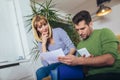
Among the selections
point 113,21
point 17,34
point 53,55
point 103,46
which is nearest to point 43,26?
point 53,55

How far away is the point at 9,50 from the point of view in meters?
2.54

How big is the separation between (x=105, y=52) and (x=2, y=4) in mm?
1947

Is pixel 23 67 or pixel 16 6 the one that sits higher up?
pixel 16 6

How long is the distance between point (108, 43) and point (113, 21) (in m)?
3.83

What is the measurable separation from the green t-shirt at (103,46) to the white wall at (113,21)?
3650 mm

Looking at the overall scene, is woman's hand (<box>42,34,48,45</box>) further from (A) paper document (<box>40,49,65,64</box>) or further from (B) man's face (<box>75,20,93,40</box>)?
(B) man's face (<box>75,20,93,40</box>)

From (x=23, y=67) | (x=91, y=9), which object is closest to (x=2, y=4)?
(x=23, y=67)

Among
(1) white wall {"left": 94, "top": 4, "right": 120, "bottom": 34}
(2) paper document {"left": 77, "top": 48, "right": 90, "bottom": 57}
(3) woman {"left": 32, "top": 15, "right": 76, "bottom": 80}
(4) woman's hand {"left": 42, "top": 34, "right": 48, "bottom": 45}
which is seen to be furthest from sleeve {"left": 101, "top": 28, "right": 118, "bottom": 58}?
(1) white wall {"left": 94, "top": 4, "right": 120, "bottom": 34}

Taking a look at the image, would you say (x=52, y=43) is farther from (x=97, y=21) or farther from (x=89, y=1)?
(x=97, y=21)

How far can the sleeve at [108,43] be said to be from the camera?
3.63ft

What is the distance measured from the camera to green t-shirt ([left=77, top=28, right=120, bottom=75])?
1123 mm

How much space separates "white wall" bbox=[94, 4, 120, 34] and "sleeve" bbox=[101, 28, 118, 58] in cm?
371

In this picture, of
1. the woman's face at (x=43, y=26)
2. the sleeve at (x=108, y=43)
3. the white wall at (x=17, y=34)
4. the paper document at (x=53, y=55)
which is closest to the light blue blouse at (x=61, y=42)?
the woman's face at (x=43, y=26)

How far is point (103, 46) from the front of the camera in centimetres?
116
